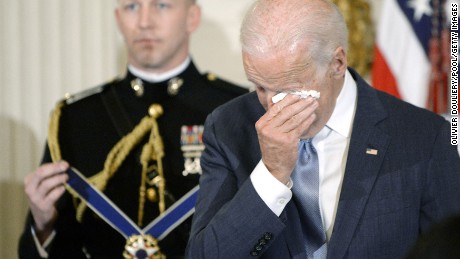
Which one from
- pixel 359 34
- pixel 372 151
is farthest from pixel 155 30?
pixel 372 151

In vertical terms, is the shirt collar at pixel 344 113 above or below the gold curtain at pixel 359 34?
above

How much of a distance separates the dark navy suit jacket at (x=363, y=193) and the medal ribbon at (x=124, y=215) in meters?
0.88

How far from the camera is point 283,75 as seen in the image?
2.27 metres

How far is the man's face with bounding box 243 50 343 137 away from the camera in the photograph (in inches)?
89.5

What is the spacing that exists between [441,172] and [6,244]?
233 cm

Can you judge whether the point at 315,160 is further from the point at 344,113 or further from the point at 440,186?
the point at 440,186

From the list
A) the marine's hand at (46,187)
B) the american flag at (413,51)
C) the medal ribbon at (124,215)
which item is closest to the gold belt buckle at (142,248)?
the medal ribbon at (124,215)

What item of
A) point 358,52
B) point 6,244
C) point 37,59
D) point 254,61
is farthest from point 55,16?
point 254,61

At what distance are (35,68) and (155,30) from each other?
0.84 metres

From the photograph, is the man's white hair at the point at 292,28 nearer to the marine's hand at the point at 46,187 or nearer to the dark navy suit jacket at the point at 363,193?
the dark navy suit jacket at the point at 363,193

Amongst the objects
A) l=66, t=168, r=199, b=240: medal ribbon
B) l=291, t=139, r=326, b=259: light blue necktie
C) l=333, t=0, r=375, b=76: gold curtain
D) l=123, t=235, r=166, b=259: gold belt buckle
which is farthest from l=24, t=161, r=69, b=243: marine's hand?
l=333, t=0, r=375, b=76: gold curtain

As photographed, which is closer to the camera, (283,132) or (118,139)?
(283,132)

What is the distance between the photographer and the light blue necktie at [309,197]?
7.76ft

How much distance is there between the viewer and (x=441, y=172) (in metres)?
2.38
